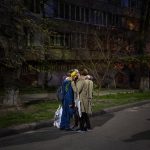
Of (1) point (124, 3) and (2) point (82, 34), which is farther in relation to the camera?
(1) point (124, 3)

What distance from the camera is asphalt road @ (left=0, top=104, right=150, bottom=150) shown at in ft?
39.8

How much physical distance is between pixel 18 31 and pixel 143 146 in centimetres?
847

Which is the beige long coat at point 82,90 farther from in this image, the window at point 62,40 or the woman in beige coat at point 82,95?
the window at point 62,40

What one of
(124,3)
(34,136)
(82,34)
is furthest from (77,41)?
(34,136)

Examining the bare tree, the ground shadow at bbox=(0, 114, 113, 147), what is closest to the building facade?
the bare tree

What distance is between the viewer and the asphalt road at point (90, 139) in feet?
39.8

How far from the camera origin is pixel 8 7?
18344 mm

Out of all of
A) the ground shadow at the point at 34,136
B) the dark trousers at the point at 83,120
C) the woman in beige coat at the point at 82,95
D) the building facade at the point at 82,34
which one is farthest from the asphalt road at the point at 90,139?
the building facade at the point at 82,34

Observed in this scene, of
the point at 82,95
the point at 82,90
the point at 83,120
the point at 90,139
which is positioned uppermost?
the point at 82,90

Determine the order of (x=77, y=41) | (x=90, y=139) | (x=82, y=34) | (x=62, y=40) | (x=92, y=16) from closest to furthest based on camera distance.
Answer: (x=90, y=139) → (x=62, y=40) → (x=77, y=41) → (x=82, y=34) → (x=92, y=16)

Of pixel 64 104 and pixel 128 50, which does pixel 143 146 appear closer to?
pixel 64 104

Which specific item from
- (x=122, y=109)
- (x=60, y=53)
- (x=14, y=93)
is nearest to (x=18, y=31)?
(x=14, y=93)

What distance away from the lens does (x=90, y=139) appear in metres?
13.5

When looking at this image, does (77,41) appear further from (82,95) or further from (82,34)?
(82,95)
